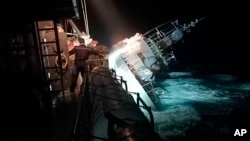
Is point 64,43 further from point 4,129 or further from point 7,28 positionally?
point 4,129

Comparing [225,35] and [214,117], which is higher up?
[225,35]

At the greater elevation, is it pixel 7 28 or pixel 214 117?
pixel 7 28

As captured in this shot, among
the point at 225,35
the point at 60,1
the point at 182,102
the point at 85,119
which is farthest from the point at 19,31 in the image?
the point at 225,35

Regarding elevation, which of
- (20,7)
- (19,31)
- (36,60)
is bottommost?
(36,60)

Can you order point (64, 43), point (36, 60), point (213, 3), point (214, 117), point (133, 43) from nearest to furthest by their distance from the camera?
point (36, 60), point (64, 43), point (214, 117), point (133, 43), point (213, 3)

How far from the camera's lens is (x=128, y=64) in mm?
20422

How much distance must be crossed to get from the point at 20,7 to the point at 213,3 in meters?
89.7

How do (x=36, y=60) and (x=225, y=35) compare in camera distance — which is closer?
(x=36, y=60)

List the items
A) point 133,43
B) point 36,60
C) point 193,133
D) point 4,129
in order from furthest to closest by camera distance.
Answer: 1. point 133,43
2. point 193,133
3. point 36,60
4. point 4,129

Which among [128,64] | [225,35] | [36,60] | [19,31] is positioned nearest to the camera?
[19,31]

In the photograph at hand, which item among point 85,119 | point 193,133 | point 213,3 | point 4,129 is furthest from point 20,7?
point 213,3

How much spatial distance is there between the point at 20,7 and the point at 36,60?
206 centimetres

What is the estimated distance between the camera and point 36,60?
10.4m

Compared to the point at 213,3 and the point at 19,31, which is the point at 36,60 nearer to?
the point at 19,31
